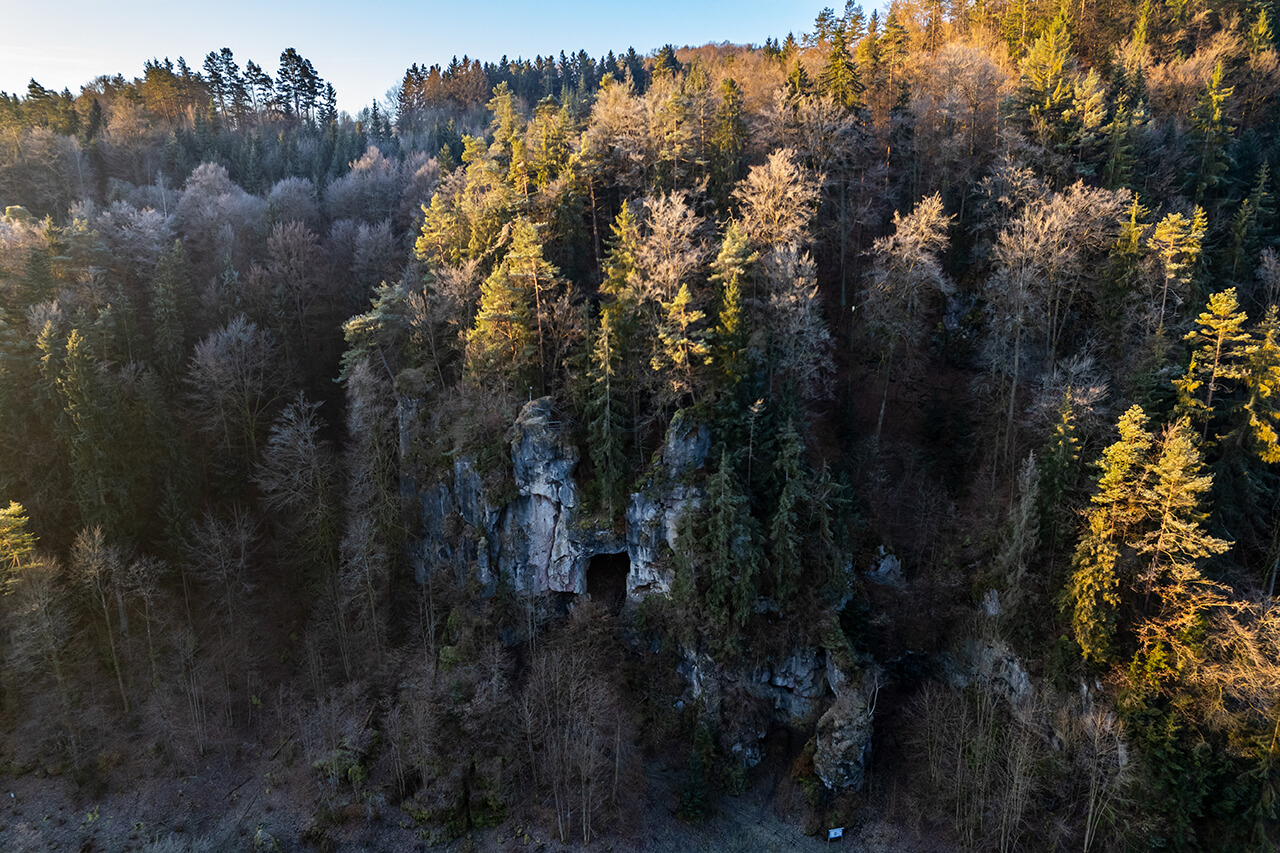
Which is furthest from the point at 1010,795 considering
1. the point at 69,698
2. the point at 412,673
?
the point at 69,698

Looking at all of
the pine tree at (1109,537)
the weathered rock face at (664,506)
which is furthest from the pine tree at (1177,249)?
the weathered rock face at (664,506)

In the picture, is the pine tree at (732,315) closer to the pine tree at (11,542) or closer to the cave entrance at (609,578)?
the cave entrance at (609,578)

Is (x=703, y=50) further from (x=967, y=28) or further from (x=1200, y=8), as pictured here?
(x=1200, y=8)

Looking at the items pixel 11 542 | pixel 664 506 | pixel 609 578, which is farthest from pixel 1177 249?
pixel 11 542

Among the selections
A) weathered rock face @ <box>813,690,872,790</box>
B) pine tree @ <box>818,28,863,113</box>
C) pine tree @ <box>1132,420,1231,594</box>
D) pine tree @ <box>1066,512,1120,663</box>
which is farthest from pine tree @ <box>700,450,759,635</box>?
pine tree @ <box>818,28,863,113</box>

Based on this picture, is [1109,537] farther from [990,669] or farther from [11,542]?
[11,542]

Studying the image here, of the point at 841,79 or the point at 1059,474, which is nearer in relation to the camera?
the point at 1059,474
